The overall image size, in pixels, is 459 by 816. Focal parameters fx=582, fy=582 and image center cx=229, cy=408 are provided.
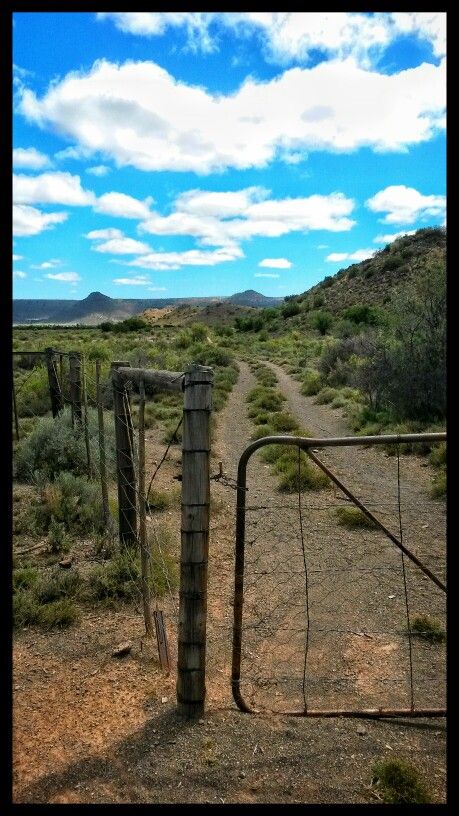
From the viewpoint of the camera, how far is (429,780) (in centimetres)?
349

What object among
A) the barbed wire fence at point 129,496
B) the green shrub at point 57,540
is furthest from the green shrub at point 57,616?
the green shrub at point 57,540

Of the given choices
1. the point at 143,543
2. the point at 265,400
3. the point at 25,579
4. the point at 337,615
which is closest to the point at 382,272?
the point at 265,400

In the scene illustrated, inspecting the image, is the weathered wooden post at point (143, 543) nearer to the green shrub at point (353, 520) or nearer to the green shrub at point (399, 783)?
the green shrub at point (399, 783)

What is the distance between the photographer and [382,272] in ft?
219

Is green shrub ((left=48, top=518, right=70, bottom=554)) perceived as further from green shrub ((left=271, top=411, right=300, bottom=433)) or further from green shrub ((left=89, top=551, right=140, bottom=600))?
green shrub ((left=271, top=411, right=300, bottom=433))

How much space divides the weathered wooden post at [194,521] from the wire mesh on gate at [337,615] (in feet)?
0.88

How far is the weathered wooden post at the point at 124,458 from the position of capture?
6492 millimetres

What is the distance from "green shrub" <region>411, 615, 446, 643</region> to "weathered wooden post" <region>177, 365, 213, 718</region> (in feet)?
8.00

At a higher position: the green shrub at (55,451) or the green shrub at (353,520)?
the green shrub at (55,451)

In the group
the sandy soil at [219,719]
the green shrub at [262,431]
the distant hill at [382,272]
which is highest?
the distant hill at [382,272]

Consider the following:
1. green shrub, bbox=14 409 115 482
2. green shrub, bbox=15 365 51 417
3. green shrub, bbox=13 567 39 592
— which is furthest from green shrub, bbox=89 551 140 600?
green shrub, bbox=15 365 51 417

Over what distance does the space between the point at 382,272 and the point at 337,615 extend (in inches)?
2574

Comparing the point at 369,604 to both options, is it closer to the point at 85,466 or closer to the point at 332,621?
the point at 332,621

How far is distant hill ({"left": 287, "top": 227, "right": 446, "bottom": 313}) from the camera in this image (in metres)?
61.1
